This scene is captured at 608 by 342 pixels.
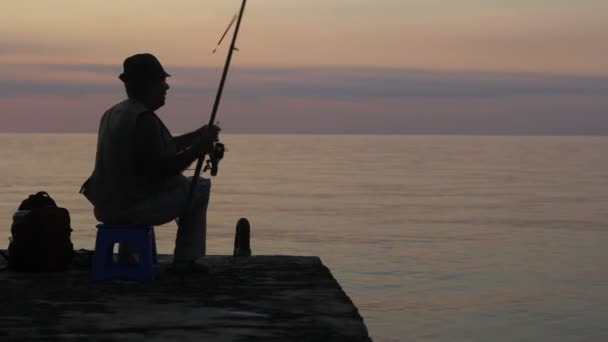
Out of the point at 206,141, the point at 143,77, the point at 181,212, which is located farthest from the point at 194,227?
the point at 143,77

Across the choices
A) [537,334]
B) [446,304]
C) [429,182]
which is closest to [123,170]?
[537,334]

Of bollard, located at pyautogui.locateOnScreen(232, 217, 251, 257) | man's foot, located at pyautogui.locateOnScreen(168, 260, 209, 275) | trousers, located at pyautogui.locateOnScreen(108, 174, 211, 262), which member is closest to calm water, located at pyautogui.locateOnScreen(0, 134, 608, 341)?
bollard, located at pyautogui.locateOnScreen(232, 217, 251, 257)

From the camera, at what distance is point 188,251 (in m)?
7.81

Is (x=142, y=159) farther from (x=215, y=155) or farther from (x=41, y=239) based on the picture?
(x=41, y=239)

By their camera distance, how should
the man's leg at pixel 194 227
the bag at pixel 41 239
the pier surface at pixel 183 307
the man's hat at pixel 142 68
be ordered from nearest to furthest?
the pier surface at pixel 183 307, the man's hat at pixel 142 68, the man's leg at pixel 194 227, the bag at pixel 41 239

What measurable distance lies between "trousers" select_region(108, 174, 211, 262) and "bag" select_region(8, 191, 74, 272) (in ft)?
3.09

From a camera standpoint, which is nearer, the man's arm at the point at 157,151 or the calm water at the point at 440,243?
the man's arm at the point at 157,151

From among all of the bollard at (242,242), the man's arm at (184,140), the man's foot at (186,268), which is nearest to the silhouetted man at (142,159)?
the man's arm at (184,140)

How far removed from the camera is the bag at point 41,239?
8.08m

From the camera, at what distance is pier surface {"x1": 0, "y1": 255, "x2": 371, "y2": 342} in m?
5.58

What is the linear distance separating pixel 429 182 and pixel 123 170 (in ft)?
200

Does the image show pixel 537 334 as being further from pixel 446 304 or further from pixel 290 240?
pixel 290 240

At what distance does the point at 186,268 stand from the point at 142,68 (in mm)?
1616

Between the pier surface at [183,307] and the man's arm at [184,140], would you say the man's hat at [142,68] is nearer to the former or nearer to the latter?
the man's arm at [184,140]
